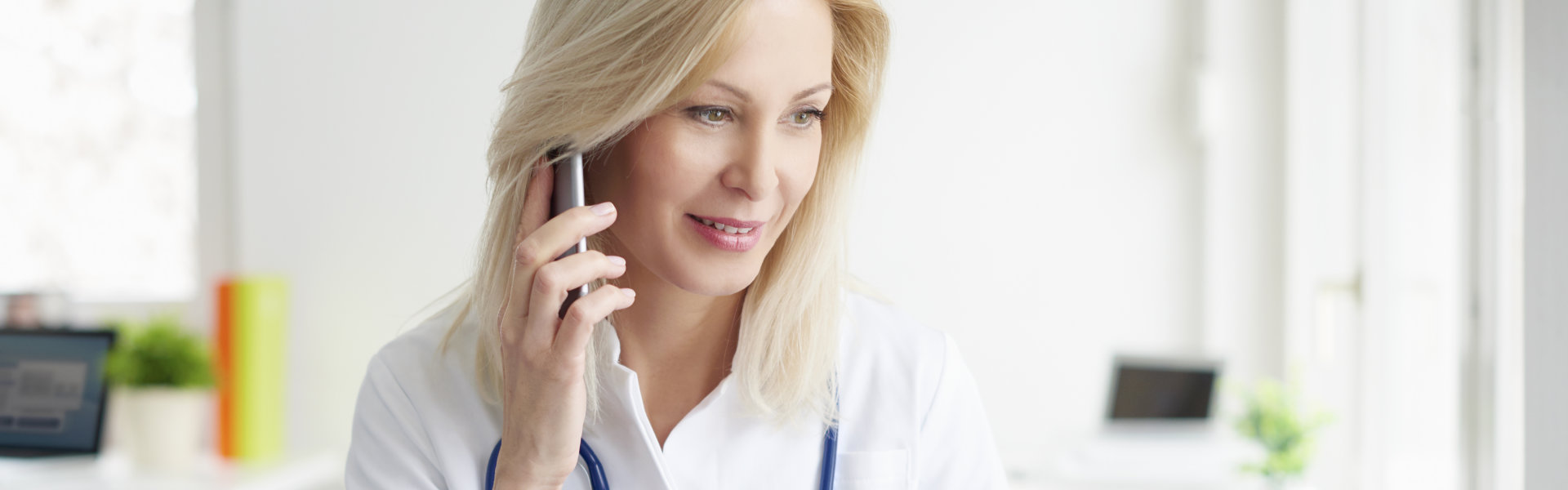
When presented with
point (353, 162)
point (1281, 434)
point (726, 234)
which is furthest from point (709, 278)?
point (353, 162)

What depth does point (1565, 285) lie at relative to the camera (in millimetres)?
805

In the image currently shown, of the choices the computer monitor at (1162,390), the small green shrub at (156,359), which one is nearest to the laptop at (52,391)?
the small green shrub at (156,359)

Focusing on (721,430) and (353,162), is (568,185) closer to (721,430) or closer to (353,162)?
(721,430)

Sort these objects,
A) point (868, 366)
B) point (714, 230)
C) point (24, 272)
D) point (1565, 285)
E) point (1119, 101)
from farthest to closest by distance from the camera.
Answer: point (24, 272) → point (1119, 101) → point (868, 366) → point (714, 230) → point (1565, 285)

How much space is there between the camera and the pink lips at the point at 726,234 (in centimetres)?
94

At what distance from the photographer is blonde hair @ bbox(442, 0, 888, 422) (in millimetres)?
880

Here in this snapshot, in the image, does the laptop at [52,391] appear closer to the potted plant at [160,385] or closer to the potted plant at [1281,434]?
the potted plant at [160,385]

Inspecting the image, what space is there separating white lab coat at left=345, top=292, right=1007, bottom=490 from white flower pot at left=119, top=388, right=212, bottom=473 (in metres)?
1.61

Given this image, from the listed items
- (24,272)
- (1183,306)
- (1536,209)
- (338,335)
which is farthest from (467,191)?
(1536,209)

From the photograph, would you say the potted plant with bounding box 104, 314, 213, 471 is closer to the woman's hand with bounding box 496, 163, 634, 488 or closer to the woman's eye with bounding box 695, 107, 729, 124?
the woman's hand with bounding box 496, 163, 634, 488

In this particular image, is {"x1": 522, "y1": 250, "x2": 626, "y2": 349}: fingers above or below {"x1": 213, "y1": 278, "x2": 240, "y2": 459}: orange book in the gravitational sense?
above

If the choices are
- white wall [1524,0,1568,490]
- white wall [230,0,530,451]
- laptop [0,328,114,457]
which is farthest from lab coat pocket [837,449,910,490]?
laptop [0,328,114,457]

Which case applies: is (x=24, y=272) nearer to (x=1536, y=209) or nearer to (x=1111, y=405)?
(x=1111, y=405)

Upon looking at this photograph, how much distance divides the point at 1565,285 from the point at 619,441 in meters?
0.84
